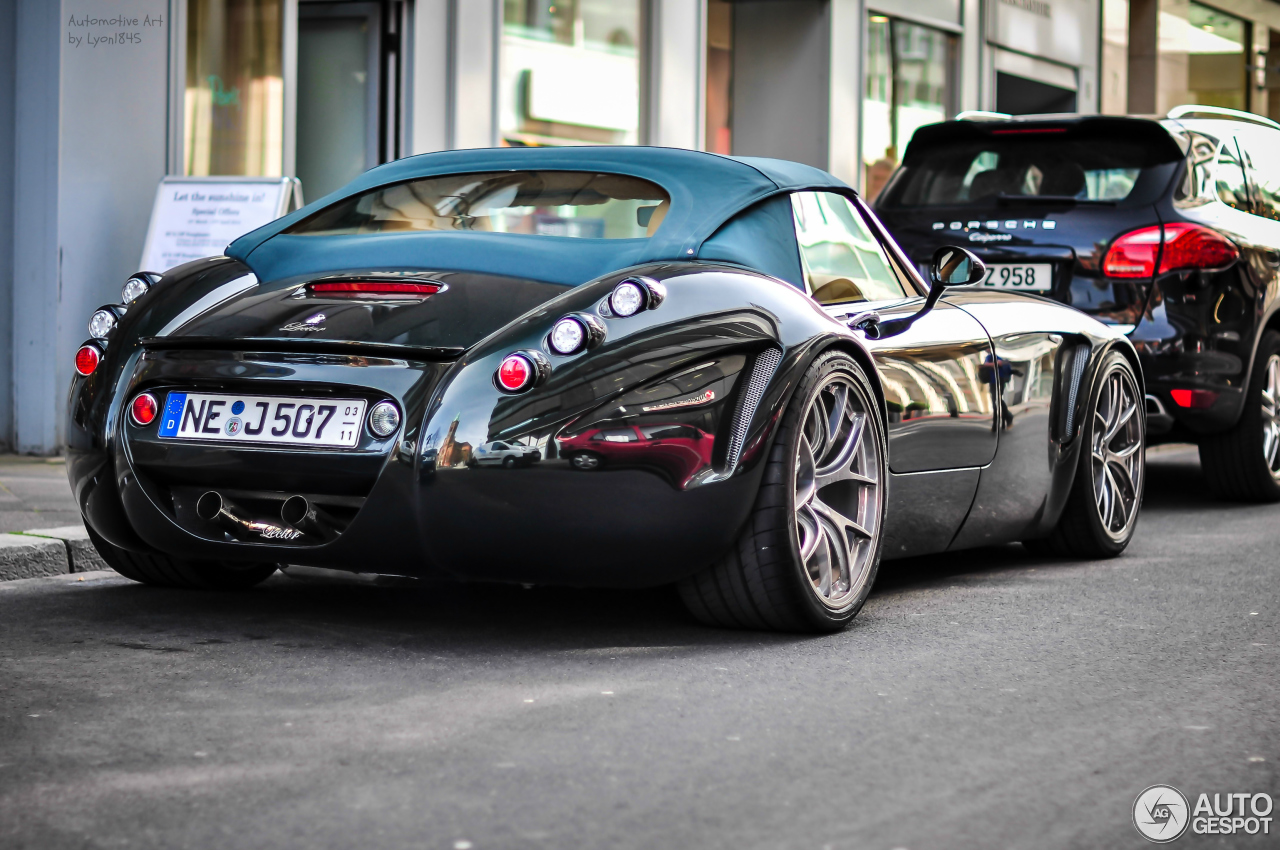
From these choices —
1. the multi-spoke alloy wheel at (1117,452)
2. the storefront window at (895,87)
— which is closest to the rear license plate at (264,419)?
the multi-spoke alloy wheel at (1117,452)

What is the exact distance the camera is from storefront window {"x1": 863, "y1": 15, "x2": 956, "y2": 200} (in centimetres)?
1541

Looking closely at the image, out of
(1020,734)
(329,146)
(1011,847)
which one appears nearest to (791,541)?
(1020,734)

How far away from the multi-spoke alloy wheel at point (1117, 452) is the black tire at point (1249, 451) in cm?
191

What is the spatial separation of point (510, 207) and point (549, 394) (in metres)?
1.09

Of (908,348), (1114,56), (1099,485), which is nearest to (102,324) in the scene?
(908,348)

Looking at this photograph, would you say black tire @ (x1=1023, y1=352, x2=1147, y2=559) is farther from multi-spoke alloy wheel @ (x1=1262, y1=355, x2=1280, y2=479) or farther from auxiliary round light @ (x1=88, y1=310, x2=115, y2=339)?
auxiliary round light @ (x1=88, y1=310, x2=115, y2=339)

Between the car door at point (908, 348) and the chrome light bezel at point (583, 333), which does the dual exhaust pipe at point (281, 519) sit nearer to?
the chrome light bezel at point (583, 333)

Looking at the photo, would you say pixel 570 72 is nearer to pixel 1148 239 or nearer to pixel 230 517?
pixel 1148 239

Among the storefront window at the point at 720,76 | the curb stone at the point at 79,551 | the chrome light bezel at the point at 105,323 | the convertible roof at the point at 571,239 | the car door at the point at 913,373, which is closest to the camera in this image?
the convertible roof at the point at 571,239

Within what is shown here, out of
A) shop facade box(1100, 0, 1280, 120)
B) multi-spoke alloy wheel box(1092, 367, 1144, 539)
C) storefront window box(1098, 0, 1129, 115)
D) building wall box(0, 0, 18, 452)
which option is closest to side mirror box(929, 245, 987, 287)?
multi-spoke alloy wheel box(1092, 367, 1144, 539)

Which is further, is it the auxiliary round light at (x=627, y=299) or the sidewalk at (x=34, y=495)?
the sidewalk at (x=34, y=495)

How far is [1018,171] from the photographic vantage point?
8.11 m

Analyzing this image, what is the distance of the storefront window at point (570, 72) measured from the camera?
39.5ft

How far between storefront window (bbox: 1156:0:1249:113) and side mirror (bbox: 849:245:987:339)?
56.9 feet
